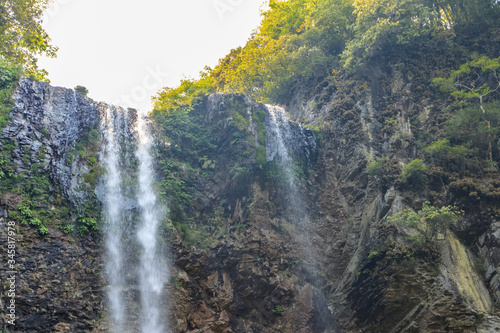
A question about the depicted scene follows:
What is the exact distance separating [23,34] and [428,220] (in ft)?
60.5

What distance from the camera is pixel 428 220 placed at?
10102mm

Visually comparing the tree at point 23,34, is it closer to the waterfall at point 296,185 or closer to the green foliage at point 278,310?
the waterfall at point 296,185

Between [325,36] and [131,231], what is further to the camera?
[325,36]

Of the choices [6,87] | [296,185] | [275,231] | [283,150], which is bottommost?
[275,231]

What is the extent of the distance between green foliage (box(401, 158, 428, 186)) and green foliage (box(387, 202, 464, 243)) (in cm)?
128

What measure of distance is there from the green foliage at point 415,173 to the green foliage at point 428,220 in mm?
1279

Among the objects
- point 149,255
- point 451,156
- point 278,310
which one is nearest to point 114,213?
point 149,255

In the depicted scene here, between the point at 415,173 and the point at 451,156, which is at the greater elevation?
the point at 451,156

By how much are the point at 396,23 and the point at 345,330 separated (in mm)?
13572

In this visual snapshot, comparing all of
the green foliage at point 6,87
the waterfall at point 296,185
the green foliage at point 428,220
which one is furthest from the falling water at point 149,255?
the green foliage at point 428,220

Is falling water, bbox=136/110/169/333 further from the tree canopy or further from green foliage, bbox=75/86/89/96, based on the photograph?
the tree canopy

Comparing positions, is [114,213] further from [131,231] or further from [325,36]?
[325,36]

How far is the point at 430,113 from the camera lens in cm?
1400

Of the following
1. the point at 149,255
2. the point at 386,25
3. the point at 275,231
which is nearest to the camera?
the point at 149,255
